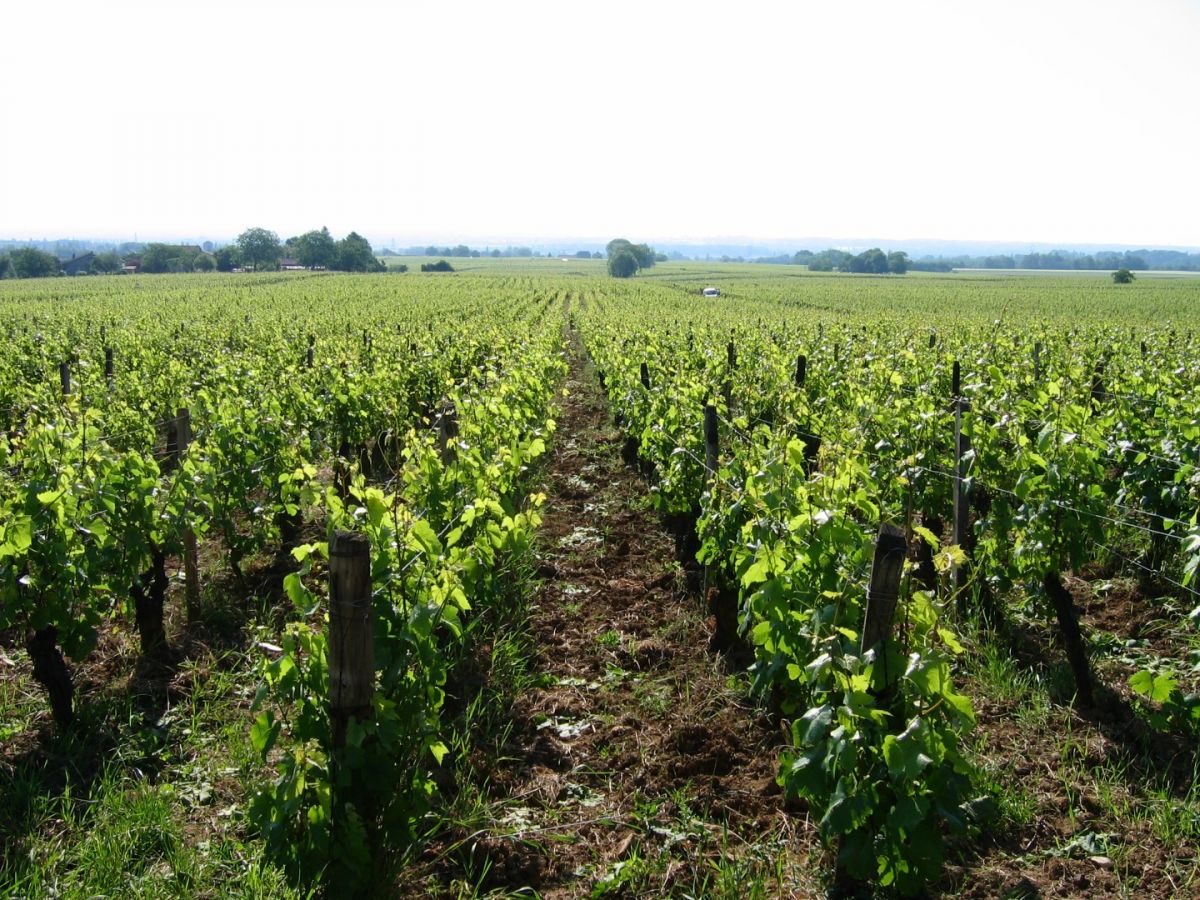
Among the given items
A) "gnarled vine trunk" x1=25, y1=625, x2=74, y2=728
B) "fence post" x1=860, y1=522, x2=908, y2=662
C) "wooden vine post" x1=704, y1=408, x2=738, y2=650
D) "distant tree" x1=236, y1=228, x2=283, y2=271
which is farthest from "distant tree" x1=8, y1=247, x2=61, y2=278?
"fence post" x1=860, y1=522, x2=908, y2=662

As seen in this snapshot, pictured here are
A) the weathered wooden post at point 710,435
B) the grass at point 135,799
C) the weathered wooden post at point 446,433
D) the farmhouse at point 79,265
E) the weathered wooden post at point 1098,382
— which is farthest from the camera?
the farmhouse at point 79,265

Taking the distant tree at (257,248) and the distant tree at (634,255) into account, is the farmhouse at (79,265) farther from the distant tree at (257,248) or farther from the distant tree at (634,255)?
the distant tree at (634,255)

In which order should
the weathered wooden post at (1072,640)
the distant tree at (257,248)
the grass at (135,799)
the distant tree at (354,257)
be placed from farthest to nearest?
Result: the distant tree at (257,248), the distant tree at (354,257), the weathered wooden post at (1072,640), the grass at (135,799)

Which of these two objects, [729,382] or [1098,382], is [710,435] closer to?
[729,382]

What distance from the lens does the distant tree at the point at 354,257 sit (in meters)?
105

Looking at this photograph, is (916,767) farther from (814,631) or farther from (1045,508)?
(1045,508)

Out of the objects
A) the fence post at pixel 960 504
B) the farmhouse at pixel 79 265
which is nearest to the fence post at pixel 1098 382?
the fence post at pixel 960 504

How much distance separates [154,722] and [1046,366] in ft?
34.5

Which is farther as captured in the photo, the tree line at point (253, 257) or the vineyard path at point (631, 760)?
the tree line at point (253, 257)

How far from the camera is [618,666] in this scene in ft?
18.0

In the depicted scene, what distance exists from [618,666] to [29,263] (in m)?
110

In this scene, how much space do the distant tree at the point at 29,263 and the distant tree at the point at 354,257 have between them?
31803mm

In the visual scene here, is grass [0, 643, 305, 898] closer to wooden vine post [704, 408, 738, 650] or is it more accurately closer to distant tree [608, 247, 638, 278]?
wooden vine post [704, 408, 738, 650]

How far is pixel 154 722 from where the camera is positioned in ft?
15.4
